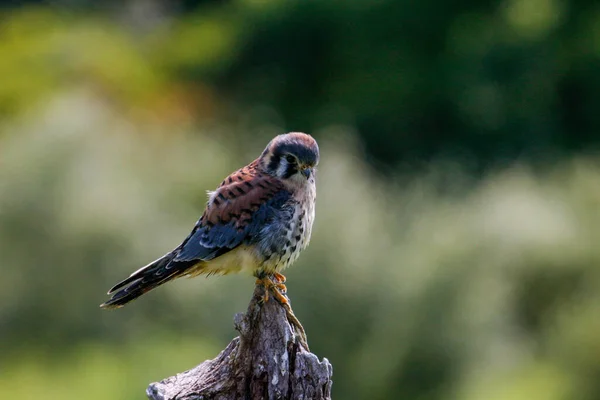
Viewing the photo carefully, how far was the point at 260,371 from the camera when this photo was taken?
3143mm

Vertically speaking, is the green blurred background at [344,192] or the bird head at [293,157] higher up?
the green blurred background at [344,192]

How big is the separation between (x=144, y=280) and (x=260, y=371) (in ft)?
2.25

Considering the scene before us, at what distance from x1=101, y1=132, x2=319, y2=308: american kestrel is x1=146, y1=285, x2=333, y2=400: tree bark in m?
0.57

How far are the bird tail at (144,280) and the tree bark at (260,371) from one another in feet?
1.52

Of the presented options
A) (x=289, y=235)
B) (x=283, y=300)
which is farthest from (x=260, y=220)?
(x=283, y=300)

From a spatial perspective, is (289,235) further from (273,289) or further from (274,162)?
(273,289)

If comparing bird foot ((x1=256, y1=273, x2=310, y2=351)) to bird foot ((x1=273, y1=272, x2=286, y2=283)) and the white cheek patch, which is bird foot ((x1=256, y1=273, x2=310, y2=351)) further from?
the white cheek patch

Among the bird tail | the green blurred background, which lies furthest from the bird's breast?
the green blurred background

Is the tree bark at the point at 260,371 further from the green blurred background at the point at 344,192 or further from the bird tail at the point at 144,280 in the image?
the green blurred background at the point at 344,192

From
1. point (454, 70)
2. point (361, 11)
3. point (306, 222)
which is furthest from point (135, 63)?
point (306, 222)

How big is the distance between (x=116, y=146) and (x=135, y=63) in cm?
444

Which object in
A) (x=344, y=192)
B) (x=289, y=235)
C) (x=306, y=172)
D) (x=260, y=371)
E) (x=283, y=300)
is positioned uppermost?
(x=344, y=192)

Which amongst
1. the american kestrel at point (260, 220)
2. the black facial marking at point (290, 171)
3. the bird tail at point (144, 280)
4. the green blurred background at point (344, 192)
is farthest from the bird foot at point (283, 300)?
the green blurred background at point (344, 192)

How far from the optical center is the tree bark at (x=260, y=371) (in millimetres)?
3096
